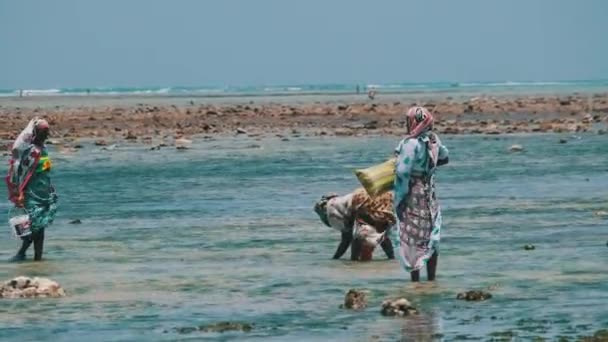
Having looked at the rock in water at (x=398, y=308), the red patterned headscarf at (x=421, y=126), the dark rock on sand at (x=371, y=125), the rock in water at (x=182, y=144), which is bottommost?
the dark rock on sand at (x=371, y=125)

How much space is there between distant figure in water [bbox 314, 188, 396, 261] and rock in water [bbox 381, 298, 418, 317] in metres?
4.02

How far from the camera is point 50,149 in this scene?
41781 mm

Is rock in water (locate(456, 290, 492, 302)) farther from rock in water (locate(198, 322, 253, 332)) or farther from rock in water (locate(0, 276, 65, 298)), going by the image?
rock in water (locate(0, 276, 65, 298))

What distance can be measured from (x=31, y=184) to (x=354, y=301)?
18.6ft

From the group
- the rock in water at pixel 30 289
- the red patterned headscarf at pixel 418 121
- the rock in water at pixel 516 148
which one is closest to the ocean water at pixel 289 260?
the rock in water at pixel 30 289

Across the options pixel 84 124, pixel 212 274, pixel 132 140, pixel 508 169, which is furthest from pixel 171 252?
pixel 84 124

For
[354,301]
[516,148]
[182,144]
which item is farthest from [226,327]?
[182,144]

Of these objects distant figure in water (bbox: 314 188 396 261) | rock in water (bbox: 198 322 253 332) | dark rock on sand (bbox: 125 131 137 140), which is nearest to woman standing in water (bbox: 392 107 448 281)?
distant figure in water (bbox: 314 188 396 261)

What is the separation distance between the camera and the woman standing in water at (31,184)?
18.3m

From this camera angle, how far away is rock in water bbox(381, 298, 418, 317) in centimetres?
1337

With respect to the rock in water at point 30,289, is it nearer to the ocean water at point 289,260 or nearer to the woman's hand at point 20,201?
the ocean water at point 289,260

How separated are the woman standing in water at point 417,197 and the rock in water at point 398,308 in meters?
1.93

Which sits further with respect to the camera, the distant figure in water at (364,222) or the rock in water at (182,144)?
the rock in water at (182,144)

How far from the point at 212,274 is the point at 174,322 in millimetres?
3219
